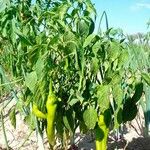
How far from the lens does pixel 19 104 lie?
2.06m

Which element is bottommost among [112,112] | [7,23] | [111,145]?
[111,145]

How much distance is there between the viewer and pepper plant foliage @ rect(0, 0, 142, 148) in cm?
169

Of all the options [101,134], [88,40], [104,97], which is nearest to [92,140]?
[101,134]

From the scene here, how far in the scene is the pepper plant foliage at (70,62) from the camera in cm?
169

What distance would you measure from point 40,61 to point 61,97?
0.99ft

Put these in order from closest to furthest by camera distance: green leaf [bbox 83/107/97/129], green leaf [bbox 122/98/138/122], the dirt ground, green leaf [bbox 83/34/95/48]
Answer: green leaf [bbox 83/34/95/48] → green leaf [bbox 83/107/97/129] → green leaf [bbox 122/98/138/122] → the dirt ground

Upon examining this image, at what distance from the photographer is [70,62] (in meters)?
1.77

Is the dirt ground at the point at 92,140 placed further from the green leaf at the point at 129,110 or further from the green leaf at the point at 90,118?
the green leaf at the point at 90,118

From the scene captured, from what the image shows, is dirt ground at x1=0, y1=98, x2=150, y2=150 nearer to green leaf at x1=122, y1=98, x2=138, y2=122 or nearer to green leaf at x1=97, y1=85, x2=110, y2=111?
green leaf at x1=122, y1=98, x2=138, y2=122

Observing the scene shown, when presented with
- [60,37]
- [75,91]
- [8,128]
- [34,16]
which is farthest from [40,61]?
[8,128]

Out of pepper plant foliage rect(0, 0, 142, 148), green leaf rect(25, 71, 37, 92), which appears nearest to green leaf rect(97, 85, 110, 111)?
pepper plant foliage rect(0, 0, 142, 148)

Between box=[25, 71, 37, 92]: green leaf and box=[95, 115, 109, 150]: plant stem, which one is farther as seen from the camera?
box=[95, 115, 109, 150]: plant stem

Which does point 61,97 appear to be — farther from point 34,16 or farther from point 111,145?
point 111,145

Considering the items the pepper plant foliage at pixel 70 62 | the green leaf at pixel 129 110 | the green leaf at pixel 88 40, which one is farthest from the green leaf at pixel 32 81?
the green leaf at pixel 129 110
